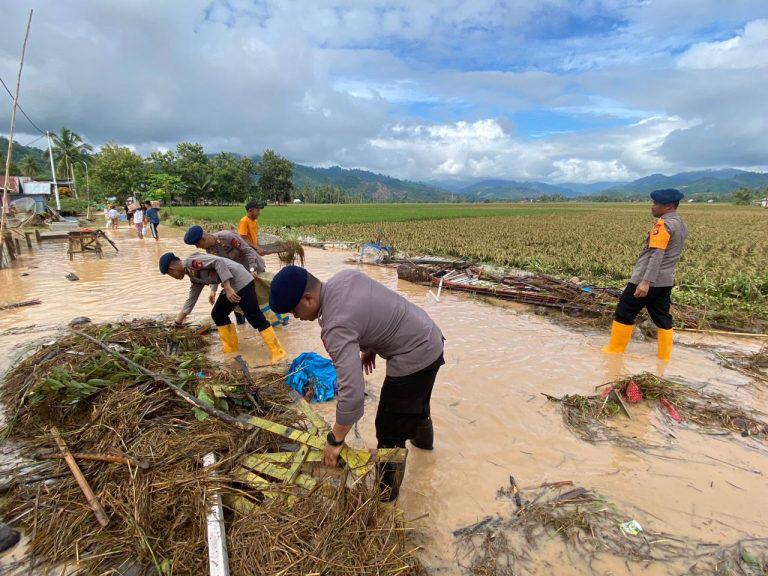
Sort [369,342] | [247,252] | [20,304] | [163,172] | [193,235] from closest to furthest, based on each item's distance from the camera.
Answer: [369,342]
[193,235]
[247,252]
[20,304]
[163,172]

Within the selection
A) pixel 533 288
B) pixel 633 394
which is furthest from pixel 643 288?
pixel 533 288

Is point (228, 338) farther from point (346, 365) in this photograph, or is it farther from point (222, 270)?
point (346, 365)

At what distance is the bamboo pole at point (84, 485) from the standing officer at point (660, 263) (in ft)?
16.3

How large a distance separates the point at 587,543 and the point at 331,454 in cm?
159

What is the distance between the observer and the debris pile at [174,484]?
202 centimetres

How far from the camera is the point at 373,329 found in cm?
212

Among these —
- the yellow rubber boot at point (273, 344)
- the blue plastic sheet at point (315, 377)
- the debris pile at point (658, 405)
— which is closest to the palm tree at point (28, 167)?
the yellow rubber boot at point (273, 344)

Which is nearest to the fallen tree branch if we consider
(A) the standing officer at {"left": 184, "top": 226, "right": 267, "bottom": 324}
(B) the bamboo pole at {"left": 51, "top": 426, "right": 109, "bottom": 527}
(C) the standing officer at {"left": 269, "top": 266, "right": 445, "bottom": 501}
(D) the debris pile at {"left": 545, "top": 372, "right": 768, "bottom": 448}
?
(B) the bamboo pole at {"left": 51, "top": 426, "right": 109, "bottom": 527}

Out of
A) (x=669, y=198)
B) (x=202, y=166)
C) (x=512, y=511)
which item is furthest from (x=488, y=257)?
(x=202, y=166)

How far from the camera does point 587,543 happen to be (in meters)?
2.33

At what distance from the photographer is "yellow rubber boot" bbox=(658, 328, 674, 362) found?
466 centimetres

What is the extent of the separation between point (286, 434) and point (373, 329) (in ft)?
3.41

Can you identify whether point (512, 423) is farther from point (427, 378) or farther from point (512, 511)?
point (427, 378)

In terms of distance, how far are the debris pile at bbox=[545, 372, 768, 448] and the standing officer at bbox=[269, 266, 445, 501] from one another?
6.03 ft
